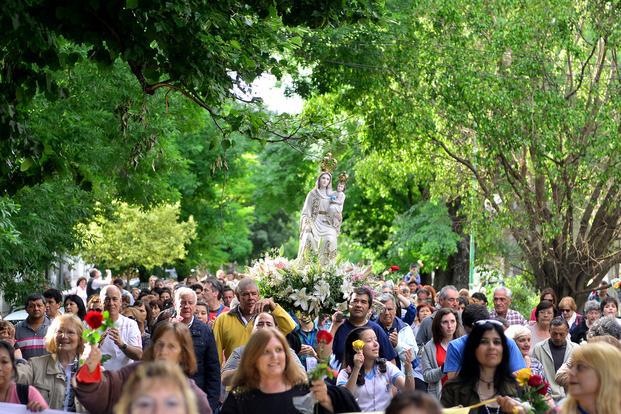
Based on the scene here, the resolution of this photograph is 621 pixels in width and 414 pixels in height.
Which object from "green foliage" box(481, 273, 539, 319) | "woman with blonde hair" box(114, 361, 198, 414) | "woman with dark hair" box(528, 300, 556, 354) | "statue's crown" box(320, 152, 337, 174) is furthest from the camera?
"green foliage" box(481, 273, 539, 319)

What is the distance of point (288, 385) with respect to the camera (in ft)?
25.3

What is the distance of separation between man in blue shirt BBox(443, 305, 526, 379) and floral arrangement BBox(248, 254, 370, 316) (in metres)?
3.34

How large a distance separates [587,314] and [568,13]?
33.3 ft

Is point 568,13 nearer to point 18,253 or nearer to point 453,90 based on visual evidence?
point 453,90

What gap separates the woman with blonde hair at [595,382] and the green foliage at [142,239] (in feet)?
136

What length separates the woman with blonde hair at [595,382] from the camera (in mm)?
6949

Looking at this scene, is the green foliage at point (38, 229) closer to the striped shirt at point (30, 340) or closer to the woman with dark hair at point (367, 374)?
the striped shirt at point (30, 340)

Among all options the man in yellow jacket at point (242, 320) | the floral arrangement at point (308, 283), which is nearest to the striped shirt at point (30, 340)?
the man in yellow jacket at point (242, 320)

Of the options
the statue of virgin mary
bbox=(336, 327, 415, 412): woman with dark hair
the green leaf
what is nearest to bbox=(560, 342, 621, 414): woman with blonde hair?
bbox=(336, 327, 415, 412): woman with dark hair

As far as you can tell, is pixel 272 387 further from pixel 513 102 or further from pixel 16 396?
pixel 513 102

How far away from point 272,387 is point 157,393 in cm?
281

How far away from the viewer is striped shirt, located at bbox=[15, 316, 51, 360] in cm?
1356

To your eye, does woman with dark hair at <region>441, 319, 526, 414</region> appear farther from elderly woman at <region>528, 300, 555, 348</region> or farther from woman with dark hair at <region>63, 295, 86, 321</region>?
woman with dark hair at <region>63, 295, 86, 321</region>

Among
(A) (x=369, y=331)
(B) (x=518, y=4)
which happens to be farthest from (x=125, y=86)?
(A) (x=369, y=331)
